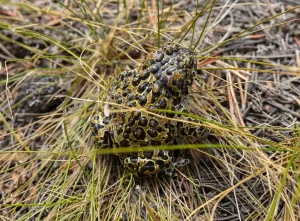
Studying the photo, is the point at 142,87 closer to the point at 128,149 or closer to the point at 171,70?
the point at 171,70

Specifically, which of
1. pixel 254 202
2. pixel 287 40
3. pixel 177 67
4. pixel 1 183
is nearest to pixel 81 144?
pixel 1 183

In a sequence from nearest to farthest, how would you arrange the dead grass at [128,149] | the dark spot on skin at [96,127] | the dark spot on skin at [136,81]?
the dead grass at [128,149], the dark spot on skin at [136,81], the dark spot on skin at [96,127]

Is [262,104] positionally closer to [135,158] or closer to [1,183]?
[135,158]

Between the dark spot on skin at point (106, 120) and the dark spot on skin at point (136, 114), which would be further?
the dark spot on skin at point (106, 120)

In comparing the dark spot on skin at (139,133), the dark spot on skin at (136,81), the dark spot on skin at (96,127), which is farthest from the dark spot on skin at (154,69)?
the dark spot on skin at (96,127)

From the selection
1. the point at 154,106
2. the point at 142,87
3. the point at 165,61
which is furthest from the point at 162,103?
the point at 165,61

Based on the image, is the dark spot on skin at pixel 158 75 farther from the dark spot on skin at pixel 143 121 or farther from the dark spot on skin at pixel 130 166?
the dark spot on skin at pixel 130 166

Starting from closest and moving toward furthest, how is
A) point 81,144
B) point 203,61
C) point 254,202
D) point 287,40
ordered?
point 254,202 → point 81,144 → point 203,61 → point 287,40

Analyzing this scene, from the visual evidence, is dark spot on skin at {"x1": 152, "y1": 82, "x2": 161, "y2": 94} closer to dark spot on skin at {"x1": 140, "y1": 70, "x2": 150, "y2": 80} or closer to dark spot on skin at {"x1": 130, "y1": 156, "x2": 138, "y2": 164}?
dark spot on skin at {"x1": 140, "y1": 70, "x2": 150, "y2": 80}
